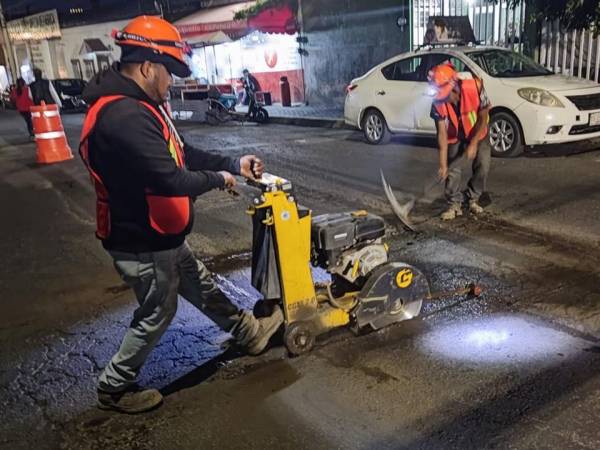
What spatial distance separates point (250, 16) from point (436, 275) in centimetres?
1783

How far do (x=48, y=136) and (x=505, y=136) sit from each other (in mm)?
8290

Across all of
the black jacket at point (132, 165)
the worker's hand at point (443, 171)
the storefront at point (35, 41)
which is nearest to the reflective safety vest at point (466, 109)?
the worker's hand at point (443, 171)

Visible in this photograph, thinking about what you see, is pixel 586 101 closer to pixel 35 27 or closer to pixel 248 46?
pixel 248 46

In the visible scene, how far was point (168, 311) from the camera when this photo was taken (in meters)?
2.94

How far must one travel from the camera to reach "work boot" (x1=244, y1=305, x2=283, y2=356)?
11.4 ft

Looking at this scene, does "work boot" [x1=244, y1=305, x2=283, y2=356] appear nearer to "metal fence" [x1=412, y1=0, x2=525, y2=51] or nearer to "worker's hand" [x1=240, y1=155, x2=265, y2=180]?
"worker's hand" [x1=240, y1=155, x2=265, y2=180]

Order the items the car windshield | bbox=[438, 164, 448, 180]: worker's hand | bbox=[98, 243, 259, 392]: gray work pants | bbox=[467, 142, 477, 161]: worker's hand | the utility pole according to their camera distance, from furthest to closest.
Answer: the utility pole
the car windshield
bbox=[438, 164, 448, 180]: worker's hand
bbox=[467, 142, 477, 161]: worker's hand
bbox=[98, 243, 259, 392]: gray work pants

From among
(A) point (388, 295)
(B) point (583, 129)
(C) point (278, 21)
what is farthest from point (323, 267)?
(C) point (278, 21)

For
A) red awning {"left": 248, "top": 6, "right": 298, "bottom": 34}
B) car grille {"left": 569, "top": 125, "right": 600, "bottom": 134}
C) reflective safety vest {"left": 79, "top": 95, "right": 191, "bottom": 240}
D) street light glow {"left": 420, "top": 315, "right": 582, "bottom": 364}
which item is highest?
red awning {"left": 248, "top": 6, "right": 298, "bottom": 34}

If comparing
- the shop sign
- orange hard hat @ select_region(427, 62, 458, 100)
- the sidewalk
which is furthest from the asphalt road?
the shop sign

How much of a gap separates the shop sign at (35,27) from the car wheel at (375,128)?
105ft

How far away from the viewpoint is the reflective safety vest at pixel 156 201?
263 centimetres

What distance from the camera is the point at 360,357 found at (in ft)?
11.5

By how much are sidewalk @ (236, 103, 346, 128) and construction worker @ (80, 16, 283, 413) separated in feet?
40.8
